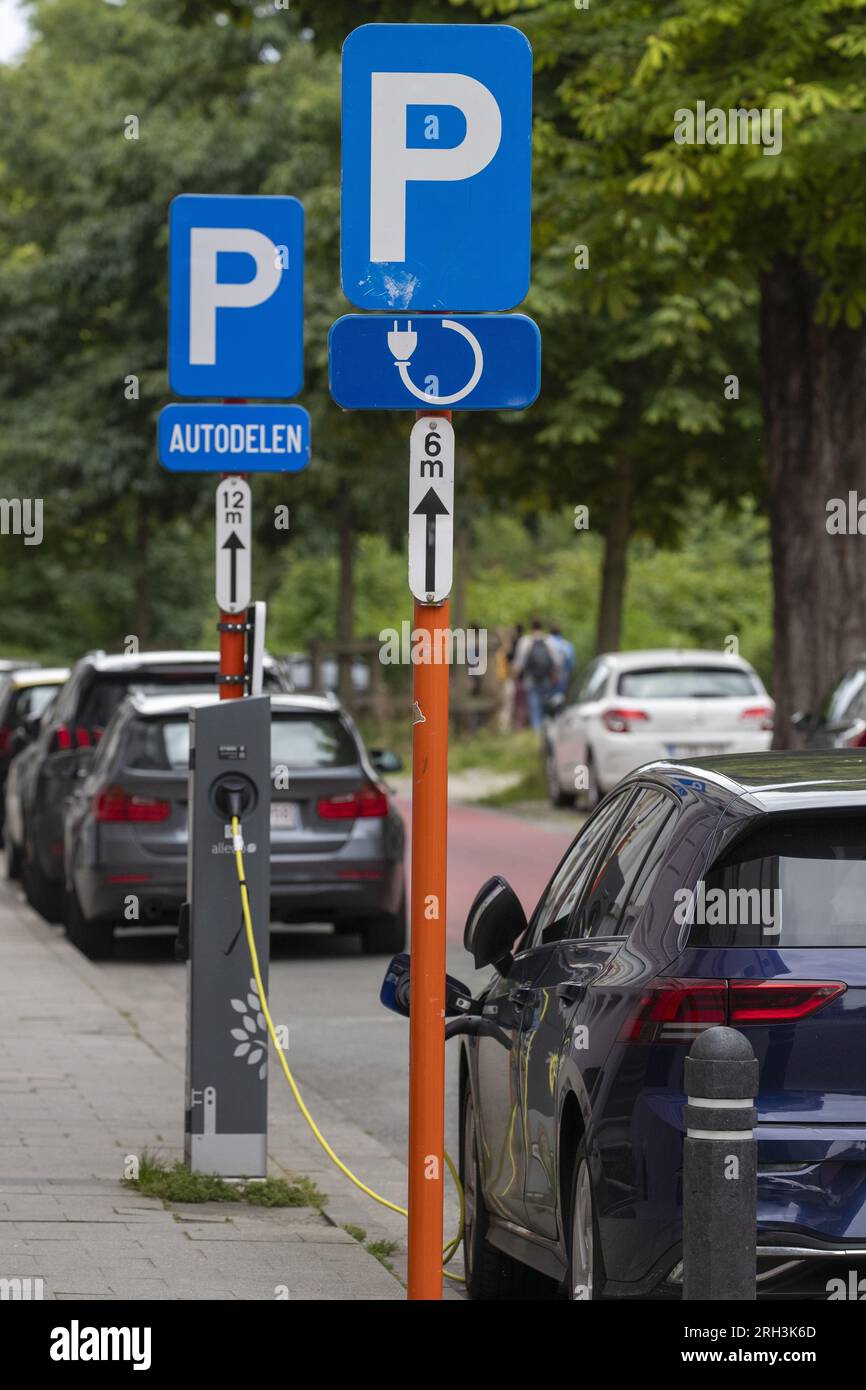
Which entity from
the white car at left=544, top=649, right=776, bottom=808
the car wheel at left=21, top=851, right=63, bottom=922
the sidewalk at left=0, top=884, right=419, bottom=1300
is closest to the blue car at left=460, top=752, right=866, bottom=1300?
the sidewalk at left=0, top=884, right=419, bottom=1300

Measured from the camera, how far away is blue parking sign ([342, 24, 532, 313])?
584cm

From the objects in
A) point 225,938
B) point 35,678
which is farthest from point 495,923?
point 35,678

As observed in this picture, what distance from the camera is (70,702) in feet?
58.7

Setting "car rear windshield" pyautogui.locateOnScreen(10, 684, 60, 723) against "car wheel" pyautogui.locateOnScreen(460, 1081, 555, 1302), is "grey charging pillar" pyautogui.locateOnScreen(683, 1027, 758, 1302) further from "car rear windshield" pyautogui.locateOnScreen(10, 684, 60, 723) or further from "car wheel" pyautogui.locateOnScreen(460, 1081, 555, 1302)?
"car rear windshield" pyautogui.locateOnScreen(10, 684, 60, 723)

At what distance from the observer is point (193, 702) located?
49.7ft

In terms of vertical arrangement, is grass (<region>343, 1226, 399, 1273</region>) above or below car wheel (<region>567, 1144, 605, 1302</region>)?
below

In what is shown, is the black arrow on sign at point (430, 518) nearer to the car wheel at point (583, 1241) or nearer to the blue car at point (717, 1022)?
the blue car at point (717, 1022)

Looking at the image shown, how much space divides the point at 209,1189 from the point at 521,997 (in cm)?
197

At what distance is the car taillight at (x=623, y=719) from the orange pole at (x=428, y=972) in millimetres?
20227

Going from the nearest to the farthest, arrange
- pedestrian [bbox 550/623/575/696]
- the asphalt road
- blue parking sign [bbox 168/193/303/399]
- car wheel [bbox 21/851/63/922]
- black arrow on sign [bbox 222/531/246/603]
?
blue parking sign [bbox 168/193/303/399]
black arrow on sign [bbox 222/531/246/603]
the asphalt road
car wheel [bbox 21/851/63/922]
pedestrian [bbox 550/623/575/696]

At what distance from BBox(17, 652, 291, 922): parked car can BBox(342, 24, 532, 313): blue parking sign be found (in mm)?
10717

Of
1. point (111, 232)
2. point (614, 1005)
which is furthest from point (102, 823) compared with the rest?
point (111, 232)

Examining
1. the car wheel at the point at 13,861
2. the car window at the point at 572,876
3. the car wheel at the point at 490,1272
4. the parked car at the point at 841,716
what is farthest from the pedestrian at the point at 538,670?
the car window at the point at 572,876
